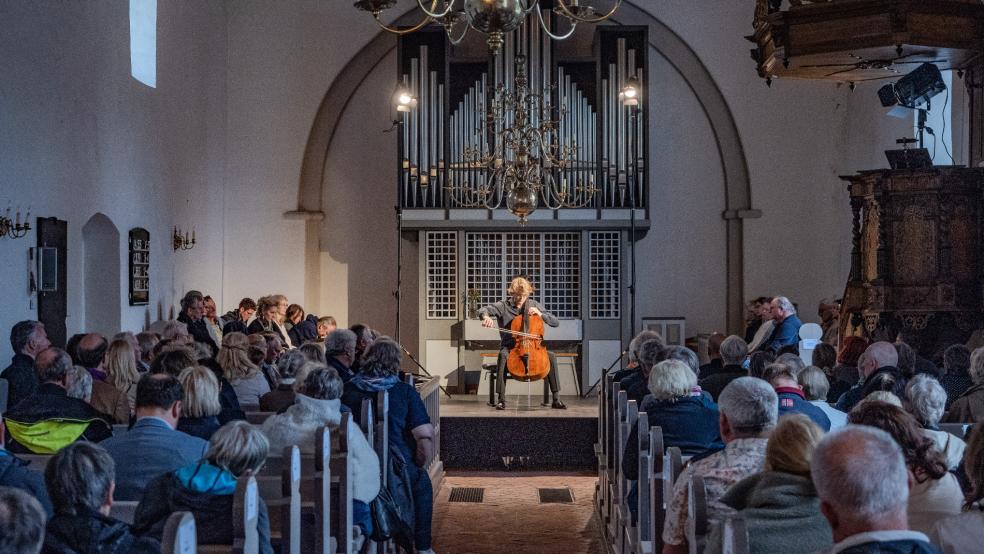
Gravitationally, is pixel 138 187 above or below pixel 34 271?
above

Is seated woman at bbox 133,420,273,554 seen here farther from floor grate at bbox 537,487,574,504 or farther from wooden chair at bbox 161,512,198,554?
floor grate at bbox 537,487,574,504

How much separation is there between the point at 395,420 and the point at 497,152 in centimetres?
Answer: 679

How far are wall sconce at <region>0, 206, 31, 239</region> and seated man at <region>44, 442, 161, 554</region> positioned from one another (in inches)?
234

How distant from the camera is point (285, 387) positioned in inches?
256

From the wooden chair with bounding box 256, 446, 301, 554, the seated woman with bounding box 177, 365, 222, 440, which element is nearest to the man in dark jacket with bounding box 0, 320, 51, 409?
the seated woman with bounding box 177, 365, 222, 440

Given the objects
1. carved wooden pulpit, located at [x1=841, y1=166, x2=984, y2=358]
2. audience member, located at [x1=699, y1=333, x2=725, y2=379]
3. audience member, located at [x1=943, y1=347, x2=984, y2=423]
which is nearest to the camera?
audience member, located at [x1=943, y1=347, x2=984, y2=423]

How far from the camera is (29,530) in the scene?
2.22 meters

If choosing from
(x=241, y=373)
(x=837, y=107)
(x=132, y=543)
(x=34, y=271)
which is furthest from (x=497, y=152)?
(x=132, y=543)

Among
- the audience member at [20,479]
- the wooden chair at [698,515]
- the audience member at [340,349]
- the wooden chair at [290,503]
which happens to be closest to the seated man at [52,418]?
the audience member at [20,479]

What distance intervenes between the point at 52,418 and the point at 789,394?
3.37 meters

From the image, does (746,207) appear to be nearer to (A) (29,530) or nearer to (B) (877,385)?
(B) (877,385)

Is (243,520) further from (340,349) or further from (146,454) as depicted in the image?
(340,349)

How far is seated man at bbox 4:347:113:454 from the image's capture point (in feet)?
15.6

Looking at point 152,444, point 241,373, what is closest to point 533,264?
point 241,373
